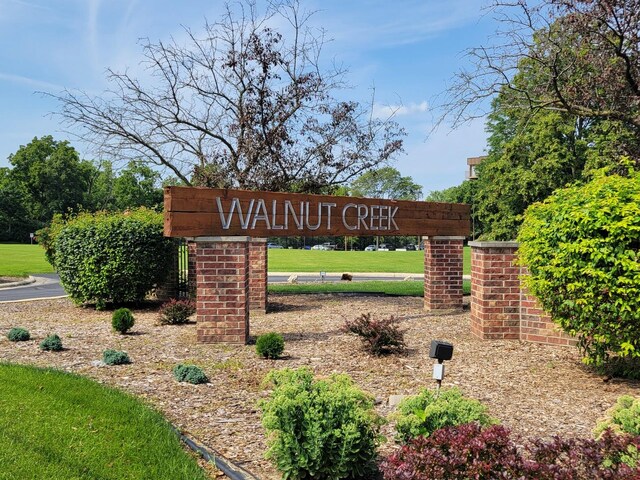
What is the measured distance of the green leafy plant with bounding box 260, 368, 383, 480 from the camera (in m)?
2.91

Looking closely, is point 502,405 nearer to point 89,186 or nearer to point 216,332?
point 216,332

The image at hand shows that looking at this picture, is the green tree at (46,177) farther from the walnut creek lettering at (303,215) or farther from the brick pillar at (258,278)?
the walnut creek lettering at (303,215)

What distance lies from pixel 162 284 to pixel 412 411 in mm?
9321

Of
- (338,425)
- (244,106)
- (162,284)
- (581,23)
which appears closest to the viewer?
(338,425)

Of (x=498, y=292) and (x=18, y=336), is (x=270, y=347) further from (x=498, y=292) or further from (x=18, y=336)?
(x=18, y=336)

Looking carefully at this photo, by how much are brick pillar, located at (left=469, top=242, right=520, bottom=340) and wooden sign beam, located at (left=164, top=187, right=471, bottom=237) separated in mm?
2102

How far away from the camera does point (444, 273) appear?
10117 millimetres

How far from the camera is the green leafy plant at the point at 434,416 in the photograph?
304 cm

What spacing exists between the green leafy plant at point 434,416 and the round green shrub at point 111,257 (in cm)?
865

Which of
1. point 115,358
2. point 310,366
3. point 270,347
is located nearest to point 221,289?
point 270,347

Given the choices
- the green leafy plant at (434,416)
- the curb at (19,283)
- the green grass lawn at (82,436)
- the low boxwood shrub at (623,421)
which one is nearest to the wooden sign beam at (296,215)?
the green grass lawn at (82,436)

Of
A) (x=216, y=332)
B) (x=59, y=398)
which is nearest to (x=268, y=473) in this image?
(x=59, y=398)

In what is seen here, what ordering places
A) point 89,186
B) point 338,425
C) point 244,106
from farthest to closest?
point 89,186 → point 244,106 → point 338,425

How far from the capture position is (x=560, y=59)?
9.91 m
